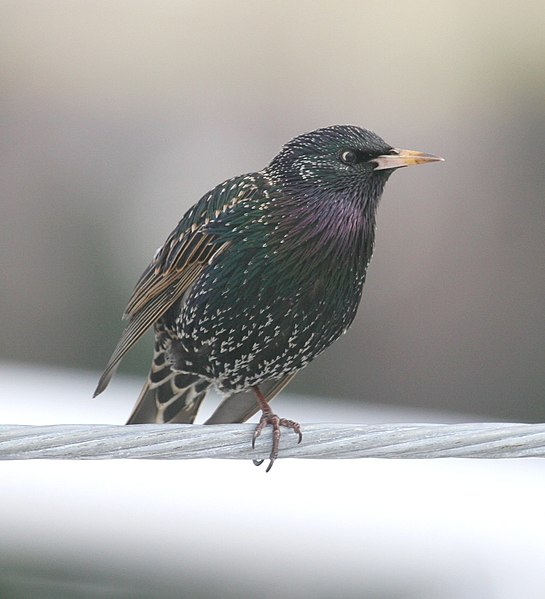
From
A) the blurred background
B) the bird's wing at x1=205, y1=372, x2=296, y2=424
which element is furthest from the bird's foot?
the blurred background

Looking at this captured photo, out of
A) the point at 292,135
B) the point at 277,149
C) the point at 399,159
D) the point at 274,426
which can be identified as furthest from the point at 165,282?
the point at 292,135

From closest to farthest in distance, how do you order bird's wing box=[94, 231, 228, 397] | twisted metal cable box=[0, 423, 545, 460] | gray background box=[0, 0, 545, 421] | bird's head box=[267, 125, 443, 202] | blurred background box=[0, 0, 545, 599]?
1. twisted metal cable box=[0, 423, 545, 460]
2. bird's head box=[267, 125, 443, 202]
3. bird's wing box=[94, 231, 228, 397]
4. blurred background box=[0, 0, 545, 599]
5. gray background box=[0, 0, 545, 421]

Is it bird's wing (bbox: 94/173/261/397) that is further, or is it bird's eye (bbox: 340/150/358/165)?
bird's wing (bbox: 94/173/261/397)

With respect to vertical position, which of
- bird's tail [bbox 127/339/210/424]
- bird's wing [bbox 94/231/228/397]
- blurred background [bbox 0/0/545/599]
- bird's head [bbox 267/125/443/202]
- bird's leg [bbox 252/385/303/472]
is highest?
bird's head [bbox 267/125/443/202]

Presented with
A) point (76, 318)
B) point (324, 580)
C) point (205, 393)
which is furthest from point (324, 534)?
point (76, 318)

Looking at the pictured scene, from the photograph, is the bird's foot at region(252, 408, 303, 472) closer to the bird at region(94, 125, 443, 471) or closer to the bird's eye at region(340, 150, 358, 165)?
the bird at region(94, 125, 443, 471)

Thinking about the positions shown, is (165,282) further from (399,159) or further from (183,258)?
(399,159)

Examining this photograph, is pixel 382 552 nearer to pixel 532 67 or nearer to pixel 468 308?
pixel 468 308

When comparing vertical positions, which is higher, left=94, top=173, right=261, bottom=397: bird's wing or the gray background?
left=94, top=173, right=261, bottom=397: bird's wing
